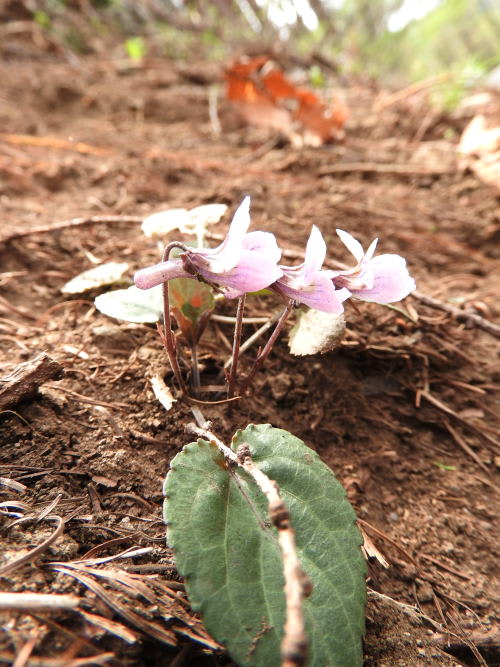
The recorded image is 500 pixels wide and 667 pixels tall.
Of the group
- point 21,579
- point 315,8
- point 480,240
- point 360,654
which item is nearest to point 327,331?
point 360,654

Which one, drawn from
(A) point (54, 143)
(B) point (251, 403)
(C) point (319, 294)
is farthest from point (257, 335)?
(A) point (54, 143)

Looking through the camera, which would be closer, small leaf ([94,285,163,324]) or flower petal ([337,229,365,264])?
flower petal ([337,229,365,264])

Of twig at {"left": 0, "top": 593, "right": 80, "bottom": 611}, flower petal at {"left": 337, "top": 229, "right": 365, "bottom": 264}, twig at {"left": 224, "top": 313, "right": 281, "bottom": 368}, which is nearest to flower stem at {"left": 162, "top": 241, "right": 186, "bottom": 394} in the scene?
twig at {"left": 224, "top": 313, "right": 281, "bottom": 368}

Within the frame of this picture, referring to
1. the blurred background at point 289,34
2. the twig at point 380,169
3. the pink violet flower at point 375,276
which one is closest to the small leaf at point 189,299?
the pink violet flower at point 375,276

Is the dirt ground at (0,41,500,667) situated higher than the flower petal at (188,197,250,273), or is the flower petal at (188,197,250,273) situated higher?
the flower petal at (188,197,250,273)

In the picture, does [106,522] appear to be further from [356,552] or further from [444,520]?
[444,520]

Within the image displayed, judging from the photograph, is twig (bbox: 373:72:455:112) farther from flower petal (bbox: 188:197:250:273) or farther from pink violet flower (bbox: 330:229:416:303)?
flower petal (bbox: 188:197:250:273)

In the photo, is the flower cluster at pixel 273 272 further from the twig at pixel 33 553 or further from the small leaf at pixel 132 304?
the twig at pixel 33 553

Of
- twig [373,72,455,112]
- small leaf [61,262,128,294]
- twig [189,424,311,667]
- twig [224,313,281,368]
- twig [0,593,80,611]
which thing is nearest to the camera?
twig [189,424,311,667]

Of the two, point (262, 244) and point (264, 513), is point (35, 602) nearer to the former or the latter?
point (264, 513)
